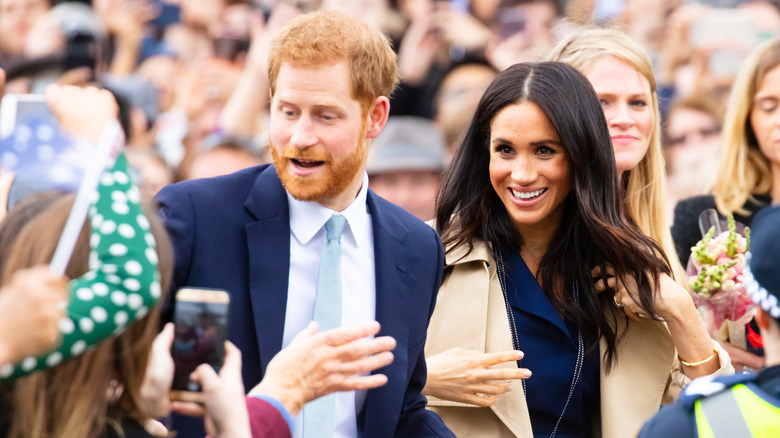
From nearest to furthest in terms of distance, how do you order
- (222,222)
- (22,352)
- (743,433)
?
(22,352) → (743,433) → (222,222)

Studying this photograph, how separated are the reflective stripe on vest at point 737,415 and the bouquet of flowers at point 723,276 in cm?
182

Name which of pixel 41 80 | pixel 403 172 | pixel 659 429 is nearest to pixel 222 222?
pixel 659 429

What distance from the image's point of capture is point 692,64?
28.6 ft

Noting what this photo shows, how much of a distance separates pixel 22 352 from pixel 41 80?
476cm

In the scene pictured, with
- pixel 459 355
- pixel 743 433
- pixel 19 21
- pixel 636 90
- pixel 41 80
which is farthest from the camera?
pixel 19 21

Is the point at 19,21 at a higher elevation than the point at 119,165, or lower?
higher

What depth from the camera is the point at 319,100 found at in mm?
3326

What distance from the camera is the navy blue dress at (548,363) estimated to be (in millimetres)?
3898

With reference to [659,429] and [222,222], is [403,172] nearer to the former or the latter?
[222,222]

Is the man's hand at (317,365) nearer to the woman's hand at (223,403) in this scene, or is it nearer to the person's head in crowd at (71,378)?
the woman's hand at (223,403)

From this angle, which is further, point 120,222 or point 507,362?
point 507,362

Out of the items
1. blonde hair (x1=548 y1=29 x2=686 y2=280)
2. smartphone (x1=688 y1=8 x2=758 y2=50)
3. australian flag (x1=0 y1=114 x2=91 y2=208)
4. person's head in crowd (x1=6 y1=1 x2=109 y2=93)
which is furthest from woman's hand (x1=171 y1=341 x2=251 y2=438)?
smartphone (x1=688 y1=8 x2=758 y2=50)

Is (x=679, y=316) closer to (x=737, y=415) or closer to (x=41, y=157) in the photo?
(x=737, y=415)

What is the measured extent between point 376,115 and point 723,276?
5.27 feet
